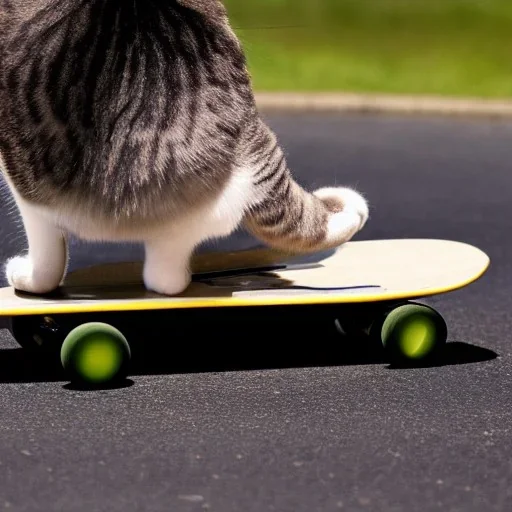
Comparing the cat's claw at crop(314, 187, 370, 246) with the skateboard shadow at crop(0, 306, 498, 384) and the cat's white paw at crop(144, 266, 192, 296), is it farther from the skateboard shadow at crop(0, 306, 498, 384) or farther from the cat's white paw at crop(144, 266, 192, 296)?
the cat's white paw at crop(144, 266, 192, 296)

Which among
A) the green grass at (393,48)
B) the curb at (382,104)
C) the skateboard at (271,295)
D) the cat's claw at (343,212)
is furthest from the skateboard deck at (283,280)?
the green grass at (393,48)

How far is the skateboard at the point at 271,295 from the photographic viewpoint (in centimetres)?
352

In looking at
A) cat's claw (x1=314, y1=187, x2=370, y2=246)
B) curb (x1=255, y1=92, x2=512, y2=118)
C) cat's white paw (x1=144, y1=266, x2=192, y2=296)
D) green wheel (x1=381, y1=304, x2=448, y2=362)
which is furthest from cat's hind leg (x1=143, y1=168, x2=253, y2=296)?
curb (x1=255, y1=92, x2=512, y2=118)

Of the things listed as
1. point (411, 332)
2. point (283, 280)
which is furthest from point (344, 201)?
point (411, 332)

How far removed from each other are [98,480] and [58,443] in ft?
0.95

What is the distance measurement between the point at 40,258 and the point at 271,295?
702 mm

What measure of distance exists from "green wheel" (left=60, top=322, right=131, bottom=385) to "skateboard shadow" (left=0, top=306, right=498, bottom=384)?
82 mm

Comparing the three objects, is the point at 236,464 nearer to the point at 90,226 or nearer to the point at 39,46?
the point at 90,226

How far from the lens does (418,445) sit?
3117 millimetres

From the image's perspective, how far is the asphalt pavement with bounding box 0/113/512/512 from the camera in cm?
279

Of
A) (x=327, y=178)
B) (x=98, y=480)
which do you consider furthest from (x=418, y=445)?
(x=327, y=178)

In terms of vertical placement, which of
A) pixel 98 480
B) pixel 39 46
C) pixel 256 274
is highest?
pixel 39 46

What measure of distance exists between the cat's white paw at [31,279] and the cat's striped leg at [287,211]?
2.04ft

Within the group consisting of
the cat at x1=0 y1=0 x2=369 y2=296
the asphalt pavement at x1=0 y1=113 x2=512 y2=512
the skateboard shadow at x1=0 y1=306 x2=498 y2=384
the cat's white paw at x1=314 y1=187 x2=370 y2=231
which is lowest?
the asphalt pavement at x1=0 y1=113 x2=512 y2=512
